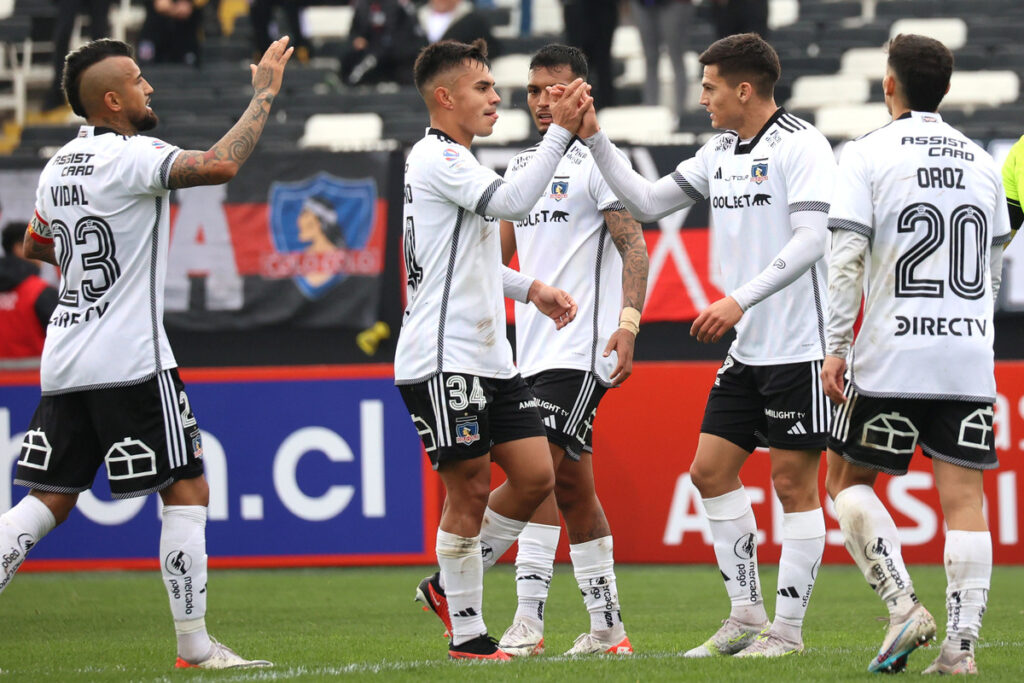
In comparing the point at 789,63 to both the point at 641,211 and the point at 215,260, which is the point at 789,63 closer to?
the point at 215,260

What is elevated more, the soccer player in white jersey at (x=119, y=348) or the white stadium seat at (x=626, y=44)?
the white stadium seat at (x=626, y=44)

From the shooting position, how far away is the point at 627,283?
5.73 meters

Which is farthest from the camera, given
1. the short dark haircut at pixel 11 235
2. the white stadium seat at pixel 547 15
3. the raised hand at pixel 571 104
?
the white stadium seat at pixel 547 15

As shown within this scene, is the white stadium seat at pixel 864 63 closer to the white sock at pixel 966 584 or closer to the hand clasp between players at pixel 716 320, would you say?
the hand clasp between players at pixel 716 320

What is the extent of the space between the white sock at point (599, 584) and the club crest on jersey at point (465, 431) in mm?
952

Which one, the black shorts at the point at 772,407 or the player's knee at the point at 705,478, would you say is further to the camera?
the player's knee at the point at 705,478

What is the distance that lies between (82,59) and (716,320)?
8.22 ft

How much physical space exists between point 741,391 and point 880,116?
8.13 metres

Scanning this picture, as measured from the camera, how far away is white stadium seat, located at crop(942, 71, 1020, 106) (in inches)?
527

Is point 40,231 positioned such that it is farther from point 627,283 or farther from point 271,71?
point 627,283

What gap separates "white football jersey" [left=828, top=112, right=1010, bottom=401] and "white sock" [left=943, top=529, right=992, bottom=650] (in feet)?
1.58

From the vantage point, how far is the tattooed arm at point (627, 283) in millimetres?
5492

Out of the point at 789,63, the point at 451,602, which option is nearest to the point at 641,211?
the point at 451,602

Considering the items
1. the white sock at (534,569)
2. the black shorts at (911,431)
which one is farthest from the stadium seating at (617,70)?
the black shorts at (911,431)
